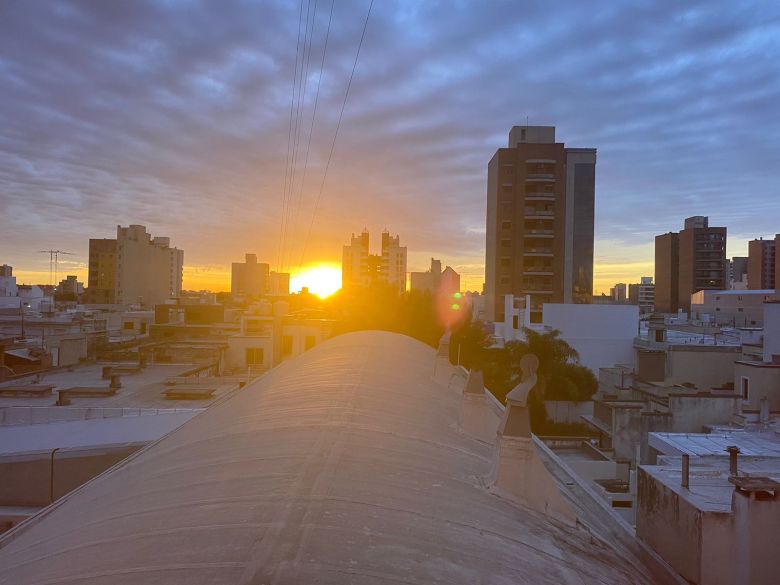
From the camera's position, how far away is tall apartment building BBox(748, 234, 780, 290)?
91.6m

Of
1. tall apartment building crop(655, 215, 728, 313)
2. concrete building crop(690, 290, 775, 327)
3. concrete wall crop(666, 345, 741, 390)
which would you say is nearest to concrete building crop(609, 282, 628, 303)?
tall apartment building crop(655, 215, 728, 313)

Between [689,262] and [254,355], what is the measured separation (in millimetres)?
74045

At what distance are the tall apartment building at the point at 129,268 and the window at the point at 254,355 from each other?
48804 millimetres

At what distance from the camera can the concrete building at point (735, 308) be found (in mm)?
49275

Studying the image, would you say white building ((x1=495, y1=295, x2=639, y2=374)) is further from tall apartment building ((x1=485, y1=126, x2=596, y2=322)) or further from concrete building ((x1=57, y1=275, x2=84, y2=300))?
concrete building ((x1=57, y1=275, x2=84, y2=300))

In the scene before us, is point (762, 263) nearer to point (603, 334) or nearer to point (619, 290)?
point (619, 290)

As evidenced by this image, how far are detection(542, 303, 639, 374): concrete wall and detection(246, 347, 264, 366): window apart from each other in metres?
16.0

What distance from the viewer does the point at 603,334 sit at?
3228 centimetres

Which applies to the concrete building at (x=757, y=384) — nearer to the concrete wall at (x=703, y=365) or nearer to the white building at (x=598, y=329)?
the concrete wall at (x=703, y=365)

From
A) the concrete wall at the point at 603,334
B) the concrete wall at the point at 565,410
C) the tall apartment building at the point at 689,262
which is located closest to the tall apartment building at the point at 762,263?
the tall apartment building at the point at 689,262

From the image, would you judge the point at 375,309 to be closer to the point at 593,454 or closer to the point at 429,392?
the point at 593,454

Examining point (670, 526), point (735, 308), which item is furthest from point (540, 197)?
point (670, 526)

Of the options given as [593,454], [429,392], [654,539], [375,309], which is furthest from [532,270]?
[654,539]

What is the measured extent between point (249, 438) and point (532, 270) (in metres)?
41.5
